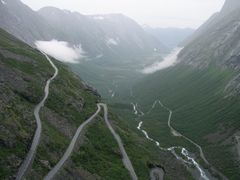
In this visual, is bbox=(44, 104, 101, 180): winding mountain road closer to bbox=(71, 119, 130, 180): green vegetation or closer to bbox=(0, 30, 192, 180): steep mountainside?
bbox=(0, 30, 192, 180): steep mountainside

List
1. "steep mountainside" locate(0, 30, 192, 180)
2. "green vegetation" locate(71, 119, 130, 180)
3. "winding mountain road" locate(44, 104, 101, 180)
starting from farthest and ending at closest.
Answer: "green vegetation" locate(71, 119, 130, 180)
"steep mountainside" locate(0, 30, 192, 180)
"winding mountain road" locate(44, 104, 101, 180)

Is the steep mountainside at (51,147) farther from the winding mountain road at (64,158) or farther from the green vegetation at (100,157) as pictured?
the winding mountain road at (64,158)

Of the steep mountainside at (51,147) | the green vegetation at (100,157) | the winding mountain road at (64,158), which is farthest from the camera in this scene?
the green vegetation at (100,157)

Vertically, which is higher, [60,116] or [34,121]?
[60,116]

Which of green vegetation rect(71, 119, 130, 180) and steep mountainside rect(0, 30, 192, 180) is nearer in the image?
steep mountainside rect(0, 30, 192, 180)

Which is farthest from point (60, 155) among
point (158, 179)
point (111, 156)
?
point (158, 179)

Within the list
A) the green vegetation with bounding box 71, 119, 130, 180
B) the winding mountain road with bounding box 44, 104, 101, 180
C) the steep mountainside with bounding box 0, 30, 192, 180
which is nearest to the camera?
the winding mountain road with bounding box 44, 104, 101, 180

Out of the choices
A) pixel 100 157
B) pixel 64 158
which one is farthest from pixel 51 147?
pixel 100 157

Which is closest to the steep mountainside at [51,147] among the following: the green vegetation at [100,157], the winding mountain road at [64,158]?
the green vegetation at [100,157]

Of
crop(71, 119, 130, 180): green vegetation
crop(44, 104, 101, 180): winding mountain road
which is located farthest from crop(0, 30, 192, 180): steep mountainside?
crop(44, 104, 101, 180): winding mountain road

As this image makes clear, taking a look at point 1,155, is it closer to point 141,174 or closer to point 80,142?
point 80,142

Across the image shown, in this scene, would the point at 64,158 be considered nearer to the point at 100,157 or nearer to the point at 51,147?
the point at 51,147
